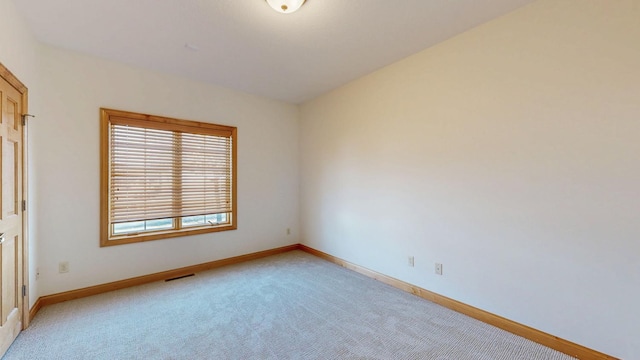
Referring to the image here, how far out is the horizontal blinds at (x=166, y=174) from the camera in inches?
124

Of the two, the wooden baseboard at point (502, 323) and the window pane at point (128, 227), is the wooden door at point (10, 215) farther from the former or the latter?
the wooden baseboard at point (502, 323)

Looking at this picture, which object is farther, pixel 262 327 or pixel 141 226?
pixel 141 226

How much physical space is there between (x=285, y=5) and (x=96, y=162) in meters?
2.75

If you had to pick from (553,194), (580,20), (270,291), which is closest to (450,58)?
(580,20)

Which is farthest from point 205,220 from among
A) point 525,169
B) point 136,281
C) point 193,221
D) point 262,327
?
point 525,169

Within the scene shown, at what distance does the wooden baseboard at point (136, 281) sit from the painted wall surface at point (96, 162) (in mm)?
59

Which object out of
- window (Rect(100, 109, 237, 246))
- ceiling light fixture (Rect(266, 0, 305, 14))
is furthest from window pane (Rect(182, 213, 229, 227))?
ceiling light fixture (Rect(266, 0, 305, 14))

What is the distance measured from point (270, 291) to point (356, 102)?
9.00ft

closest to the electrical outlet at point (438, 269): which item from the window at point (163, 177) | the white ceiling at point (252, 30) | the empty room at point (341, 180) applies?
the empty room at point (341, 180)

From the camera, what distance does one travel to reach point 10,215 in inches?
81.1

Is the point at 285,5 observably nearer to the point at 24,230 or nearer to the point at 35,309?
the point at 24,230

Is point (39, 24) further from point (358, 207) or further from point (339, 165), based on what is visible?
point (358, 207)

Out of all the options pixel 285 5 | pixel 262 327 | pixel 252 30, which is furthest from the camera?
pixel 252 30

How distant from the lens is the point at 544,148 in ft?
6.88
